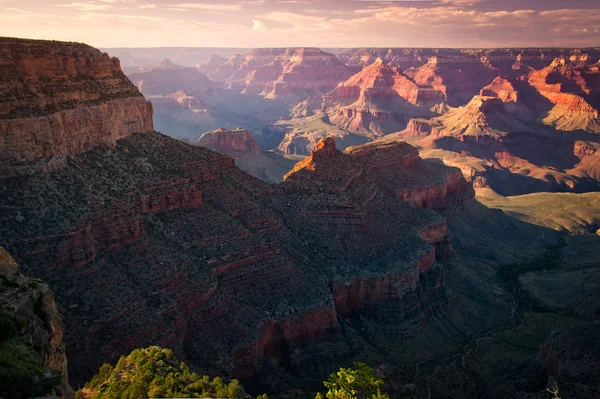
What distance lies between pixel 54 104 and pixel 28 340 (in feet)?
95.3

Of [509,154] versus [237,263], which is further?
[509,154]

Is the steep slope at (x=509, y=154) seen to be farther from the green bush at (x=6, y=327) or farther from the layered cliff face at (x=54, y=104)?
the green bush at (x=6, y=327)

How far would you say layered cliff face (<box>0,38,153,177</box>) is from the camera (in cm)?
4166

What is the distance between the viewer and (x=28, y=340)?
2309 centimetres

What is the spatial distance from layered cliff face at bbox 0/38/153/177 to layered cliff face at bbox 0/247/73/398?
58.7 ft

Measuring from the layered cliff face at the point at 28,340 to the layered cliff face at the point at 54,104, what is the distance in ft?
58.7

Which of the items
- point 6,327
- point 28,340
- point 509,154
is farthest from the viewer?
point 509,154

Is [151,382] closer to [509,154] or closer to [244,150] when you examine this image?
[244,150]

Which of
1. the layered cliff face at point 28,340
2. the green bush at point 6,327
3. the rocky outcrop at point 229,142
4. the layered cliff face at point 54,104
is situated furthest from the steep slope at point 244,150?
the green bush at point 6,327

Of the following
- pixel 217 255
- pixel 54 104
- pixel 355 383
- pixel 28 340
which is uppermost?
pixel 54 104

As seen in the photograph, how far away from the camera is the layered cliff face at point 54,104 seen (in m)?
41.7

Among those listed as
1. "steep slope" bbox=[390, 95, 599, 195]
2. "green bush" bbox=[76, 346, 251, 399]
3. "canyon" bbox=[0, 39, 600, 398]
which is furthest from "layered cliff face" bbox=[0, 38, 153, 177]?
"steep slope" bbox=[390, 95, 599, 195]

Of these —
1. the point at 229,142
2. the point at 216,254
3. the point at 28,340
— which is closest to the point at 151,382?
the point at 28,340

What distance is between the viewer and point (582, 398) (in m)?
40.3
